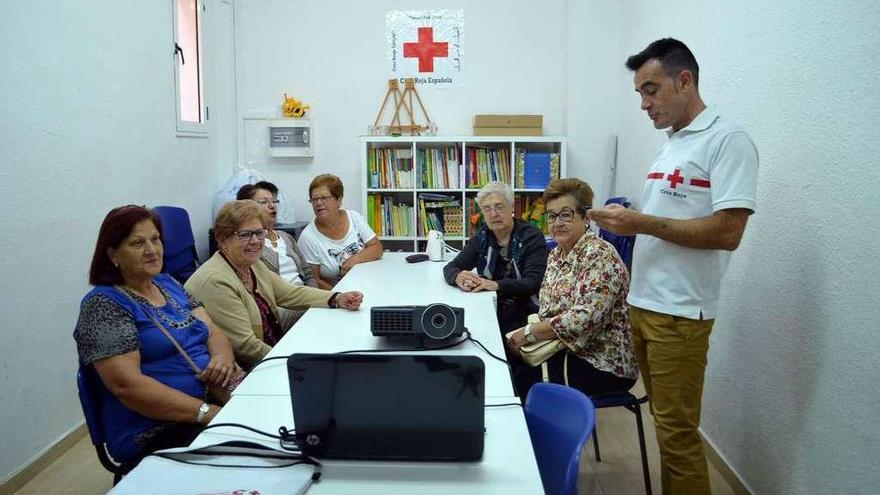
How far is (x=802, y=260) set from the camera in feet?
6.63

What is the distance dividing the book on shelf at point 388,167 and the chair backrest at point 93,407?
10.6 ft

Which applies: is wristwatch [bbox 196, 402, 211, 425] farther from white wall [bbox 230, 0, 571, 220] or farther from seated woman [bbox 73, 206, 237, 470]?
white wall [bbox 230, 0, 571, 220]

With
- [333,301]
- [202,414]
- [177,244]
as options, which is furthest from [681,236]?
[177,244]

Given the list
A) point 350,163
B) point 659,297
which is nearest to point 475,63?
point 350,163

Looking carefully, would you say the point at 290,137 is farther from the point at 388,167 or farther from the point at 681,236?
the point at 681,236

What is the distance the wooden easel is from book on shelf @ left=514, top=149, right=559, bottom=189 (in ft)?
2.57

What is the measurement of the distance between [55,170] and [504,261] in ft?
6.87

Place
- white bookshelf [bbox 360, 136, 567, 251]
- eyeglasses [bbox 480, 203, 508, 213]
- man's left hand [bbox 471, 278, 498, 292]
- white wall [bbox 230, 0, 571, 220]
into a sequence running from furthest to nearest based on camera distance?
white wall [bbox 230, 0, 571, 220] → white bookshelf [bbox 360, 136, 567, 251] → eyeglasses [bbox 480, 203, 508, 213] → man's left hand [bbox 471, 278, 498, 292]

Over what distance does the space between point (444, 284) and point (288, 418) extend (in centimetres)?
161

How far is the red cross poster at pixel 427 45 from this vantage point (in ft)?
16.2

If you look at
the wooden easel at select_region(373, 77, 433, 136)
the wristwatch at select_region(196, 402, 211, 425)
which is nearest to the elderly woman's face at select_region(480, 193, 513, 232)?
the wristwatch at select_region(196, 402, 211, 425)

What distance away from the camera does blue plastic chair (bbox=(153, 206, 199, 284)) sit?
3.59m

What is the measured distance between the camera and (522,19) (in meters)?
4.93

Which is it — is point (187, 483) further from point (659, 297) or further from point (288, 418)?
point (659, 297)
